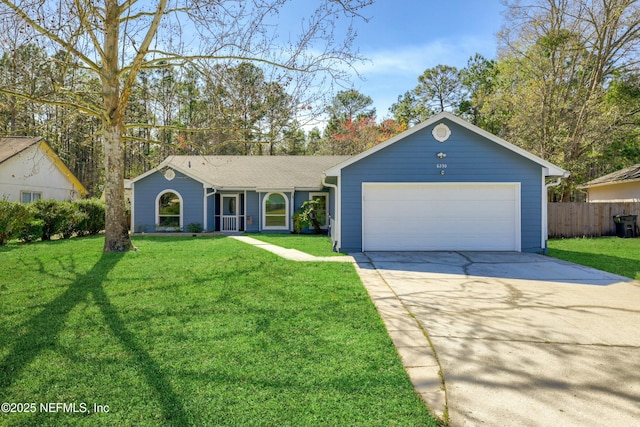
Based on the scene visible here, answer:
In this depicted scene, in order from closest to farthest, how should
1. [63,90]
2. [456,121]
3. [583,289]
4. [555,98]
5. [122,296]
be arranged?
[122,296]
[583,289]
[63,90]
[456,121]
[555,98]

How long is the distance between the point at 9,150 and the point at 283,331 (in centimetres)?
2043

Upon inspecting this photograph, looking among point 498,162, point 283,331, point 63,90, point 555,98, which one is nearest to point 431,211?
point 498,162

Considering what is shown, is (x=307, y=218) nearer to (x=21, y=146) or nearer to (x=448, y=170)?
(x=448, y=170)

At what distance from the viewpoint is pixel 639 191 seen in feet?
54.6

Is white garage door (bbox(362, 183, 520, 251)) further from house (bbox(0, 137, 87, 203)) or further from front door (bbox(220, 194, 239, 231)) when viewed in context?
house (bbox(0, 137, 87, 203))

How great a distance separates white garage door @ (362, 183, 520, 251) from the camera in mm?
10250

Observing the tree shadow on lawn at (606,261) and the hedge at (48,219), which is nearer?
the tree shadow on lawn at (606,261)


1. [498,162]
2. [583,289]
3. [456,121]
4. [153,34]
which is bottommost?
[583,289]

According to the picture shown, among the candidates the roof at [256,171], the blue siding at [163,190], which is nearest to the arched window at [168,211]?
the blue siding at [163,190]

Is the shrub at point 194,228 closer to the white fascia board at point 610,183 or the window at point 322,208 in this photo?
the window at point 322,208

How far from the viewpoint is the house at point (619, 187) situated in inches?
665

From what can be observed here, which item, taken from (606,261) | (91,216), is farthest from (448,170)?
(91,216)

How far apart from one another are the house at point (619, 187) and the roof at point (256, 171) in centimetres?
1375

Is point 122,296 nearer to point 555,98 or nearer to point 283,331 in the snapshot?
point 283,331
